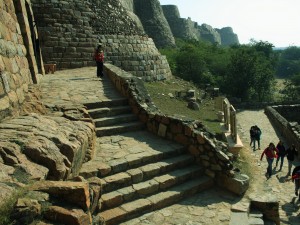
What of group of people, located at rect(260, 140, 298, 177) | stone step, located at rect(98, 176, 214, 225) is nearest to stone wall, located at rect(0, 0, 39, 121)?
stone step, located at rect(98, 176, 214, 225)

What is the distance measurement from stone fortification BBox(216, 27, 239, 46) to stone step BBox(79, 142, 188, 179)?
343 feet

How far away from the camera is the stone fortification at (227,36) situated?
105981 millimetres

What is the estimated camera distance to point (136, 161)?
A: 5906 mm

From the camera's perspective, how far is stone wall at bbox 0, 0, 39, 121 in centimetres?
525

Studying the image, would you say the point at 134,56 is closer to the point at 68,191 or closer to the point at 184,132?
the point at 184,132

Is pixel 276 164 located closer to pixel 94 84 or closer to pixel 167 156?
pixel 167 156

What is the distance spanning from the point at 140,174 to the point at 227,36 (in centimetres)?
10817

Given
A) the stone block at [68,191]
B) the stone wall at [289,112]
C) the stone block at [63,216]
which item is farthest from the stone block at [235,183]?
the stone wall at [289,112]

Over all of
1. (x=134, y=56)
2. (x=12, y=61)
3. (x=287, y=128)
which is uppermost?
(x=134, y=56)

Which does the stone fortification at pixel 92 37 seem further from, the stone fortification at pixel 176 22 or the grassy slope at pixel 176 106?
the stone fortification at pixel 176 22

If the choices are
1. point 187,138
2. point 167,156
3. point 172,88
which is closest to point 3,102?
point 167,156

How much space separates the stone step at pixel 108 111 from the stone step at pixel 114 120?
0.39 feet

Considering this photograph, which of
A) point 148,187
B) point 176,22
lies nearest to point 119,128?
point 148,187

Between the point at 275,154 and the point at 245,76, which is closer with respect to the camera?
the point at 275,154
